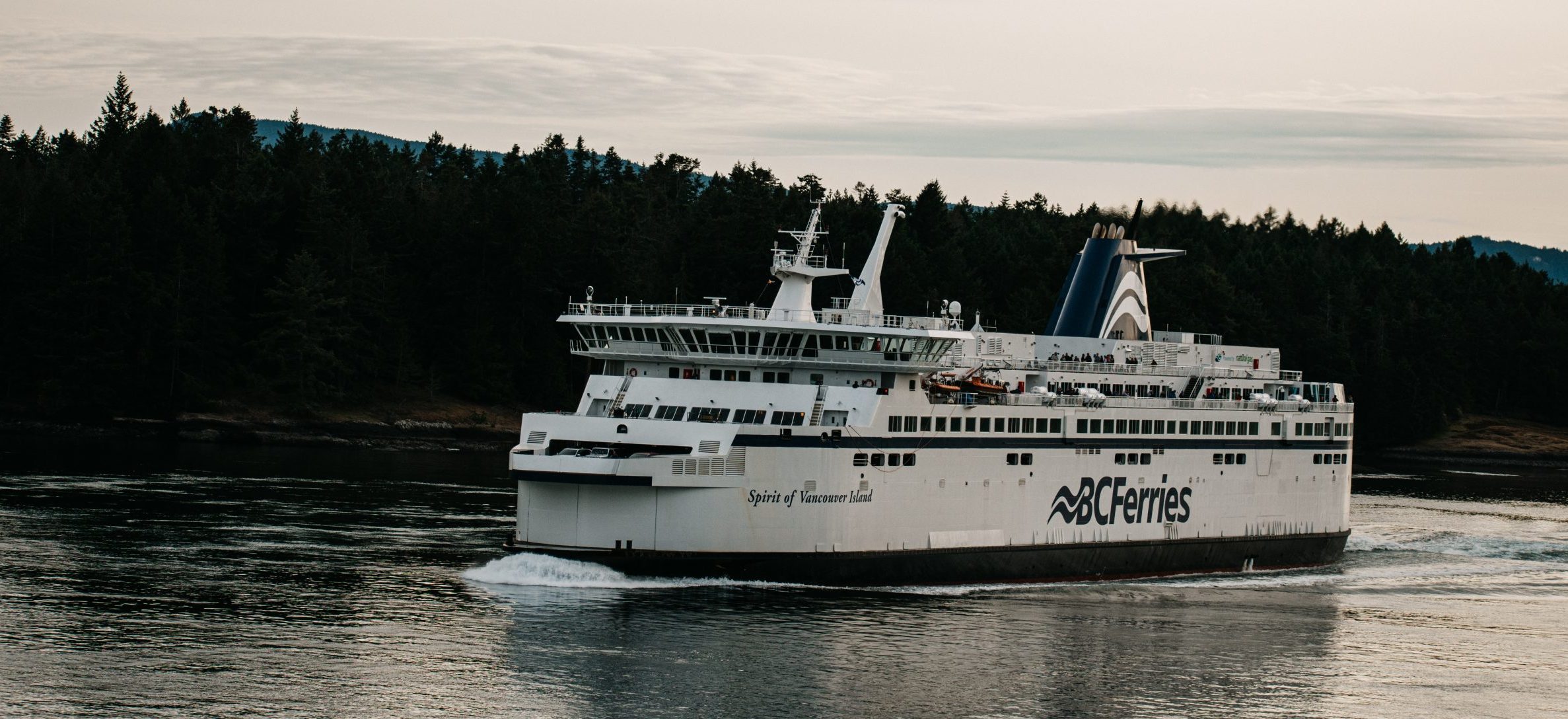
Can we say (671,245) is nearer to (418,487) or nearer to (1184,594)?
(418,487)

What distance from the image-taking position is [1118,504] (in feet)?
153

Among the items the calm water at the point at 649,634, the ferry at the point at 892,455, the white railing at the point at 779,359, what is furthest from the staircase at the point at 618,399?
the calm water at the point at 649,634

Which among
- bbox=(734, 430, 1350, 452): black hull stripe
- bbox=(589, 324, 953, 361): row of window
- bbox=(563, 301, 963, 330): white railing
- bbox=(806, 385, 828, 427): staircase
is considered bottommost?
bbox=(734, 430, 1350, 452): black hull stripe

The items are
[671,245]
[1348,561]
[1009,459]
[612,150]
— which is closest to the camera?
[1009,459]

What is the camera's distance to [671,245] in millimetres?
106625

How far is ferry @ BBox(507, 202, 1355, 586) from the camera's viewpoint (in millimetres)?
38312

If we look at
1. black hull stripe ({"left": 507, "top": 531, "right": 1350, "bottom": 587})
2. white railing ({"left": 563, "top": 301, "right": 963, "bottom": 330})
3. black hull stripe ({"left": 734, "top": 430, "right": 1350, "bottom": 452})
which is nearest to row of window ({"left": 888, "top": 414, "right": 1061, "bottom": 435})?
black hull stripe ({"left": 734, "top": 430, "right": 1350, "bottom": 452})

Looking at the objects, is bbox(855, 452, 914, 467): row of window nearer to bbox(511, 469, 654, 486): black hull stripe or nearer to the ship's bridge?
the ship's bridge

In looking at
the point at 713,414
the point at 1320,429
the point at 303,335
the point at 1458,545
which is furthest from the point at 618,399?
the point at 303,335

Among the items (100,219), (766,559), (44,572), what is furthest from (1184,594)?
(100,219)

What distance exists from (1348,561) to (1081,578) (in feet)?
39.2

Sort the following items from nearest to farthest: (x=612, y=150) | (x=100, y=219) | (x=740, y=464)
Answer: (x=740, y=464), (x=100, y=219), (x=612, y=150)

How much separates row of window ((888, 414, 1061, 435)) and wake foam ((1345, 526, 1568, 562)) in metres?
16.5

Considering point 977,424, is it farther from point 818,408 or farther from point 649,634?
point 649,634
